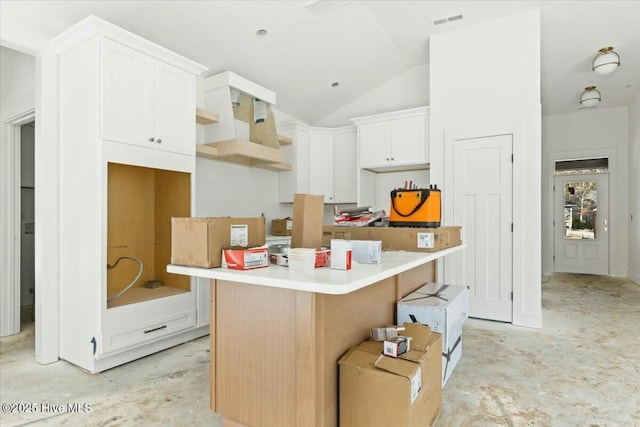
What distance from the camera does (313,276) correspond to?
1449 mm

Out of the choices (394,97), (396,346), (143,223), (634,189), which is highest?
(394,97)

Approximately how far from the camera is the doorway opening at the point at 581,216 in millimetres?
6652

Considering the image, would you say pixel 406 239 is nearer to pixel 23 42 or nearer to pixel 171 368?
pixel 171 368

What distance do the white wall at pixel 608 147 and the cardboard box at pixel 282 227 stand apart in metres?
5.50

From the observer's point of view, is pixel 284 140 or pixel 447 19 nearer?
pixel 447 19

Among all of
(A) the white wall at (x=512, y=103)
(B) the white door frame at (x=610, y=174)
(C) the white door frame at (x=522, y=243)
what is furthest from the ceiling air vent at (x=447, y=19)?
(B) the white door frame at (x=610, y=174)

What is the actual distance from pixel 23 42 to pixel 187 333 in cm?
254

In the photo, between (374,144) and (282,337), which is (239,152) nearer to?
(374,144)

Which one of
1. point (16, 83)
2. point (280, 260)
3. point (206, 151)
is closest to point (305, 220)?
point (280, 260)

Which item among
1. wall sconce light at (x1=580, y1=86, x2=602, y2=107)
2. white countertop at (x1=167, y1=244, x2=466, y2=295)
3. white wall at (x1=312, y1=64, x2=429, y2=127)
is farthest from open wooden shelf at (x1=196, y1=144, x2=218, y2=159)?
wall sconce light at (x1=580, y1=86, x2=602, y2=107)

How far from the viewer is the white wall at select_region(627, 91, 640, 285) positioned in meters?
5.70

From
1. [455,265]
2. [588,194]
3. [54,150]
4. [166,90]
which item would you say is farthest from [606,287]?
[54,150]

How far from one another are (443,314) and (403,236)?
1.89ft

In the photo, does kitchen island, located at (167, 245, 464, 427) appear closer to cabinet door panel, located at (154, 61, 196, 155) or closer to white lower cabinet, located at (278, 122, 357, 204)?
cabinet door panel, located at (154, 61, 196, 155)
